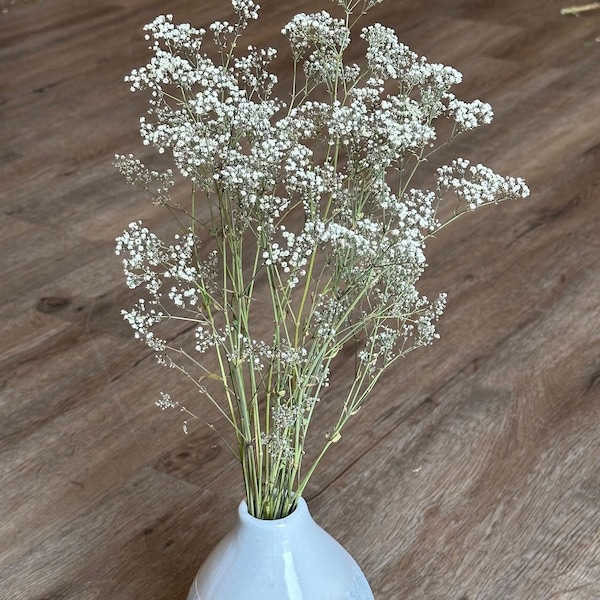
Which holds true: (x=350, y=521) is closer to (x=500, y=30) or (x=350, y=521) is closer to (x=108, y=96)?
(x=108, y=96)

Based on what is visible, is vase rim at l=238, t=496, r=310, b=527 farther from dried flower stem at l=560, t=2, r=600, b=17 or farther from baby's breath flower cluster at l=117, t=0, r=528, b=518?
dried flower stem at l=560, t=2, r=600, b=17

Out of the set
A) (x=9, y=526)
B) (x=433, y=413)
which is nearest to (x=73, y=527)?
A: (x=9, y=526)

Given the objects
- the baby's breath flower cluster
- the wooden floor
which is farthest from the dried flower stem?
the baby's breath flower cluster

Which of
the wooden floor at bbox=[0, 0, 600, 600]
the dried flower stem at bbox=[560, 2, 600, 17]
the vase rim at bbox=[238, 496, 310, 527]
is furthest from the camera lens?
the dried flower stem at bbox=[560, 2, 600, 17]

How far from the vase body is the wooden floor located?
1.18 ft

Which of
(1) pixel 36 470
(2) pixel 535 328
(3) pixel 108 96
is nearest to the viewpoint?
(1) pixel 36 470

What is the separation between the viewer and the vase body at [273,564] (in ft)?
3.45

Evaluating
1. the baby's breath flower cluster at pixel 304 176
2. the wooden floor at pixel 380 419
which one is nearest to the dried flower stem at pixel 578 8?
the wooden floor at pixel 380 419

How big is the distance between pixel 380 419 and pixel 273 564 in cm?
74

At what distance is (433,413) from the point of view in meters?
1.78

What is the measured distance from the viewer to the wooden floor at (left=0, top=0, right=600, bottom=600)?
1.47 meters

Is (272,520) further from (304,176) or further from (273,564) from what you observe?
(304,176)

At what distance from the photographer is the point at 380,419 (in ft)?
5.82

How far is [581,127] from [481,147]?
332 millimetres
